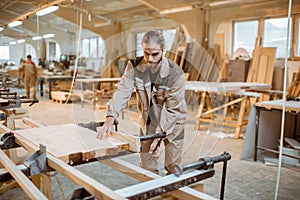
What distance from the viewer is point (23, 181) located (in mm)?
1012

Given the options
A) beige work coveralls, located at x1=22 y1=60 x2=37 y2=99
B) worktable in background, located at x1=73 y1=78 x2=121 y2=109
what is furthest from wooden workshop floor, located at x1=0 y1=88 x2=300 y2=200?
beige work coveralls, located at x1=22 y1=60 x2=37 y2=99

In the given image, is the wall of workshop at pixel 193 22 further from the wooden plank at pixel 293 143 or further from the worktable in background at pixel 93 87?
the wooden plank at pixel 293 143

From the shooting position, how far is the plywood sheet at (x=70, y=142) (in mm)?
1319

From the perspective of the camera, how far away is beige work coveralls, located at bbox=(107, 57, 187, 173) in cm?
164

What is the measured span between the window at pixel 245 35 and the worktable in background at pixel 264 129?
3.40 meters

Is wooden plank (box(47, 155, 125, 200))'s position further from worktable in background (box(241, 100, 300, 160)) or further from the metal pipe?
worktable in background (box(241, 100, 300, 160))

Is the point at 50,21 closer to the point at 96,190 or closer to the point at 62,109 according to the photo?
the point at 62,109

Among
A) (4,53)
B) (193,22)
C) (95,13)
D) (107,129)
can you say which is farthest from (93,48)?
(107,129)

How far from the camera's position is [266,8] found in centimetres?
598

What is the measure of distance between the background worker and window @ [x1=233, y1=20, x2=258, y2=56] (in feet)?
17.3

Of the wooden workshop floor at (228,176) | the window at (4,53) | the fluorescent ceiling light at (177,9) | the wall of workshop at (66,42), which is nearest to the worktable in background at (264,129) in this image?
the wooden workshop floor at (228,176)

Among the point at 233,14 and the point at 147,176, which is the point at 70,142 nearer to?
the point at 147,176

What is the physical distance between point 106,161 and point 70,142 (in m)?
0.22

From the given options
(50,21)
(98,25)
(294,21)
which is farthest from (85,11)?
(294,21)
